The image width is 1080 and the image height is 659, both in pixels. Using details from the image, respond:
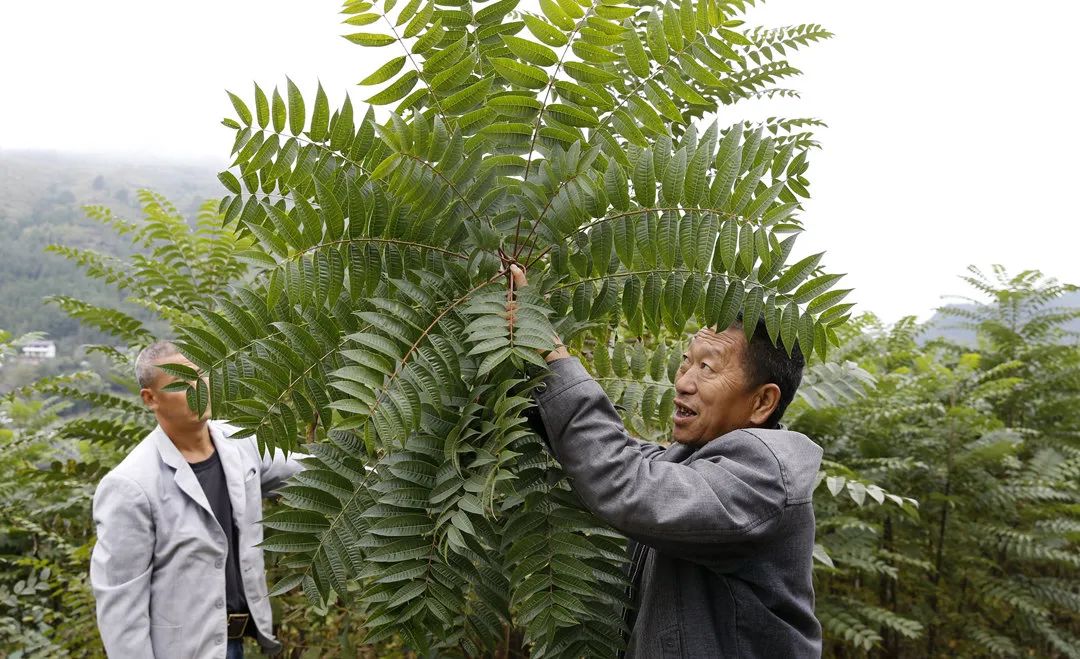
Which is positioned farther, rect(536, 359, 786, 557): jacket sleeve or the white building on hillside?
the white building on hillside

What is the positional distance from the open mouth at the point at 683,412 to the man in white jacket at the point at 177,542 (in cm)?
110

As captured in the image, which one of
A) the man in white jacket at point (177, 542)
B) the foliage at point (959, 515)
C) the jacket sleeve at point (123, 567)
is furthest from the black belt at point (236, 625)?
the foliage at point (959, 515)

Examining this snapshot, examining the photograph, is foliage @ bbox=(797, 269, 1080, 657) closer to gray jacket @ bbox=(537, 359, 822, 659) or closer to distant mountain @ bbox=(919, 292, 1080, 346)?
distant mountain @ bbox=(919, 292, 1080, 346)

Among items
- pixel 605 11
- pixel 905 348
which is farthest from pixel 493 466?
pixel 905 348

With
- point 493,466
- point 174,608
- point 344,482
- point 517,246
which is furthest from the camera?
point 174,608

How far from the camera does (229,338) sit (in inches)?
58.9

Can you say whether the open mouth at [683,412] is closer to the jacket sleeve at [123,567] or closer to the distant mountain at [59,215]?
the jacket sleeve at [123,567]

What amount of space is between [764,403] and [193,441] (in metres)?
1.91

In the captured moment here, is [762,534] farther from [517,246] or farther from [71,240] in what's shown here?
[71,240]

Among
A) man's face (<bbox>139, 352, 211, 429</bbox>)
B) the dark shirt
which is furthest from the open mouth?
the dark shirt

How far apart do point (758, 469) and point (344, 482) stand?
30.4 inches

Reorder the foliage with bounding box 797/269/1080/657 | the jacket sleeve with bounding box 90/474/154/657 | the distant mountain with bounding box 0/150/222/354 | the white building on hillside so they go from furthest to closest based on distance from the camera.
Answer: the distant mountain with bounding box 0/150/222/354 < the white building on hillside < the foliage with bounding box 797/269/1080/657 < the jacket sleeve with bounding box 90/474/154/657

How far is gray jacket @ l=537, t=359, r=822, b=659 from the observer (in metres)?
1.40

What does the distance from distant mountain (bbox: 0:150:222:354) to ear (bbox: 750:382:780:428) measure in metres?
2.10
